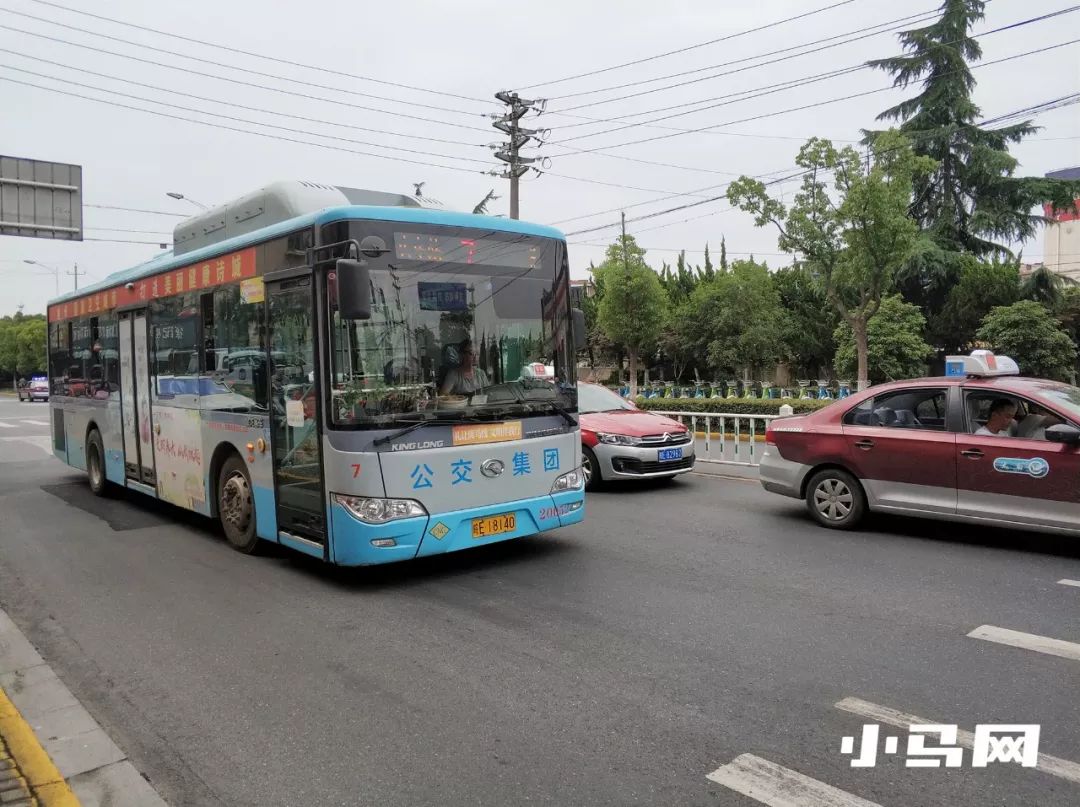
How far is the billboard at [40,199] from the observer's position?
70.4ft

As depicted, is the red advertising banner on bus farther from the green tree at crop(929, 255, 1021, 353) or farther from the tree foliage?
the tree foliage

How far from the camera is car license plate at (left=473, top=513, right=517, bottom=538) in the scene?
21.8ft

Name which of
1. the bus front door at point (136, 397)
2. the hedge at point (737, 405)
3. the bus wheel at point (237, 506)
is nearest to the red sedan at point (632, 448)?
the bus wheel at point (237, 506)

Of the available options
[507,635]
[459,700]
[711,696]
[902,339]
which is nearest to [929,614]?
[711,696]

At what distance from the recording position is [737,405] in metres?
21.9

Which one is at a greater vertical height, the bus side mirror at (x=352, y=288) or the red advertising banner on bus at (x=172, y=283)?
the red advertising banner on bus at (x=172, y=283)

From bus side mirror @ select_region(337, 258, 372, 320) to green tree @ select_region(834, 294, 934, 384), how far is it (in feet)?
96.3

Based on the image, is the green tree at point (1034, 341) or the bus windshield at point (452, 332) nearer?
the bus windshield at point (452, 332)

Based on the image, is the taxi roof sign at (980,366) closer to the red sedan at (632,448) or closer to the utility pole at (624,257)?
the red sedan at (632,448)

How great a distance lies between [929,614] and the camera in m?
5.62

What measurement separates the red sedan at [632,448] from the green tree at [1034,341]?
2286cm

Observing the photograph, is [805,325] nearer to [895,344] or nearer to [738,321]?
[738,321]

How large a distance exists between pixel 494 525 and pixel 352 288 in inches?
89.2

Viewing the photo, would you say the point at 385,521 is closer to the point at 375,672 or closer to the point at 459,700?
the point at 375,672
